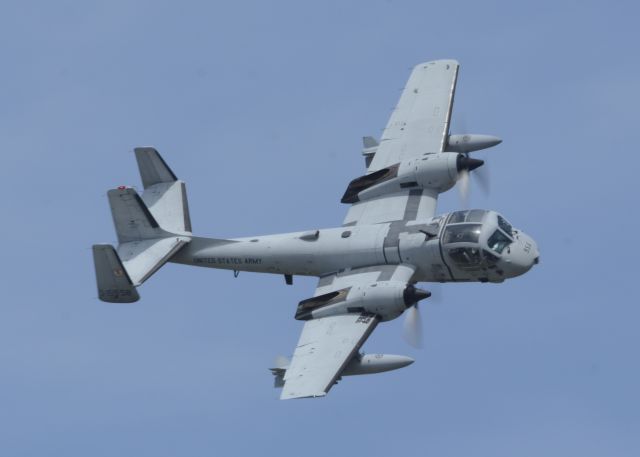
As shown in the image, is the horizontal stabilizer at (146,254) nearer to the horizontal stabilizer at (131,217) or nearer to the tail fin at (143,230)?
the tail fin at (143,230)

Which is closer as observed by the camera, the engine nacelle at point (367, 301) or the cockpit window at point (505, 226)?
the engine nacelle at point (367, 301)

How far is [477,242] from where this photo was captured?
232ft

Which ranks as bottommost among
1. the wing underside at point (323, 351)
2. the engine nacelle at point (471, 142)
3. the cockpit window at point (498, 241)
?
the wing underside at point (323, 351)

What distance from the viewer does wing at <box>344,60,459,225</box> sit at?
75.1m

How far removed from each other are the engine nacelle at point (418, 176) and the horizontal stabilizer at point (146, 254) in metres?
8.28

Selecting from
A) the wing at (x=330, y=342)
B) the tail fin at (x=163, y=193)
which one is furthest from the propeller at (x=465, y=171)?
the tail fin at (x=163, y=193)

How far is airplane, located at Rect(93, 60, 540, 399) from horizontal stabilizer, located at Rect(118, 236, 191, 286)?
0.04 m

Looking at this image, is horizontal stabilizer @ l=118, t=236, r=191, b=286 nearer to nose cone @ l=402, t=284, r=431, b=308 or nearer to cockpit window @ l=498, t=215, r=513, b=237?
nose cone @ l=402, t=284, r=431, b=308

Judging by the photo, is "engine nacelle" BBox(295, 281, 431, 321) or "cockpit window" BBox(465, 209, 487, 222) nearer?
"engine nacelle" BBox(295, 281, 431, 321)

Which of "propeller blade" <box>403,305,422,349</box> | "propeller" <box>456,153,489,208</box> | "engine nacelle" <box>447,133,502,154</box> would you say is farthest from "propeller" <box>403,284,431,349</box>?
"engine nacelle" <box>447,133,502,154</box>

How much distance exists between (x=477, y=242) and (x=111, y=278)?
1551 centimetres

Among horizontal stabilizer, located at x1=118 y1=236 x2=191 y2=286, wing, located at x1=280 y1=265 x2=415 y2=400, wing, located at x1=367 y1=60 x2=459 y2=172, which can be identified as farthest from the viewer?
wing, located at x1=367 y1=60 x2=459 y2=172

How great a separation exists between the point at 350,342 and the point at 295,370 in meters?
2.60

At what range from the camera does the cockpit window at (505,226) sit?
71.5 meters
